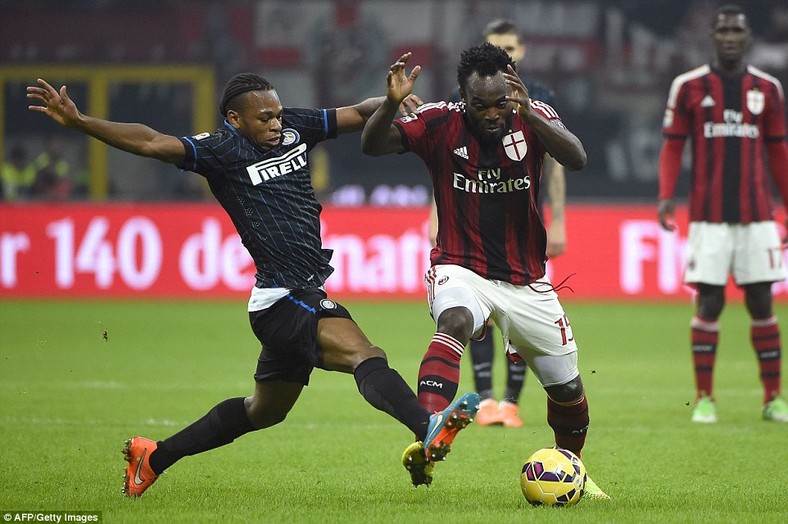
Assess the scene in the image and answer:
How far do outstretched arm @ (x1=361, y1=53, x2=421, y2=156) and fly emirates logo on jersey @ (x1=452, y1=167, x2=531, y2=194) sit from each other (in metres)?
0.33

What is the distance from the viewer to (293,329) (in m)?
5.53

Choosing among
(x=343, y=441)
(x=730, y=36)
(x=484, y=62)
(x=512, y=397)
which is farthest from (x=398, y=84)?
(x=730, y=36)

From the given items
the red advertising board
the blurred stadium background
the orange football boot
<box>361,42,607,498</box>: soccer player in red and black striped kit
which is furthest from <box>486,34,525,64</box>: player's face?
the blurred stadium background

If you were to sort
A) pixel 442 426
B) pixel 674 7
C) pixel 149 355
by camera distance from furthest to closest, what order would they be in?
pixel 674 7 < pixel 149 355 < pixel 442 426

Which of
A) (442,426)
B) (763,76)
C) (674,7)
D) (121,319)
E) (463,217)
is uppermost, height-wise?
(674,7)

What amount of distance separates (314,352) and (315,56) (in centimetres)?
1650

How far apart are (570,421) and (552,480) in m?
0.44

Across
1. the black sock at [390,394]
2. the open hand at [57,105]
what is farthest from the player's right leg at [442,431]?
the open hand at [57,105]

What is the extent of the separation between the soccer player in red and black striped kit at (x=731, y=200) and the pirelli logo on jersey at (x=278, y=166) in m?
3.72

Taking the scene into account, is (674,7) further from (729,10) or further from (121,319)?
(729,10)

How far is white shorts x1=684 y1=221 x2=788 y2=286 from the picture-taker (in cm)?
873

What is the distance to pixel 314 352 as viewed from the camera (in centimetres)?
549

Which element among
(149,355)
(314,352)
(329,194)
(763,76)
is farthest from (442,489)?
(329,194)

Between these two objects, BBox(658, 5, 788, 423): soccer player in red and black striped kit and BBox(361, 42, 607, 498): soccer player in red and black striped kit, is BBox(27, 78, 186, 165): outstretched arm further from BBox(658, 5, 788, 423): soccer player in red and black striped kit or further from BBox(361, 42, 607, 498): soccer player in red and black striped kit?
BBox(658, 5, 788, 423): soccer player in red and black striped kit
